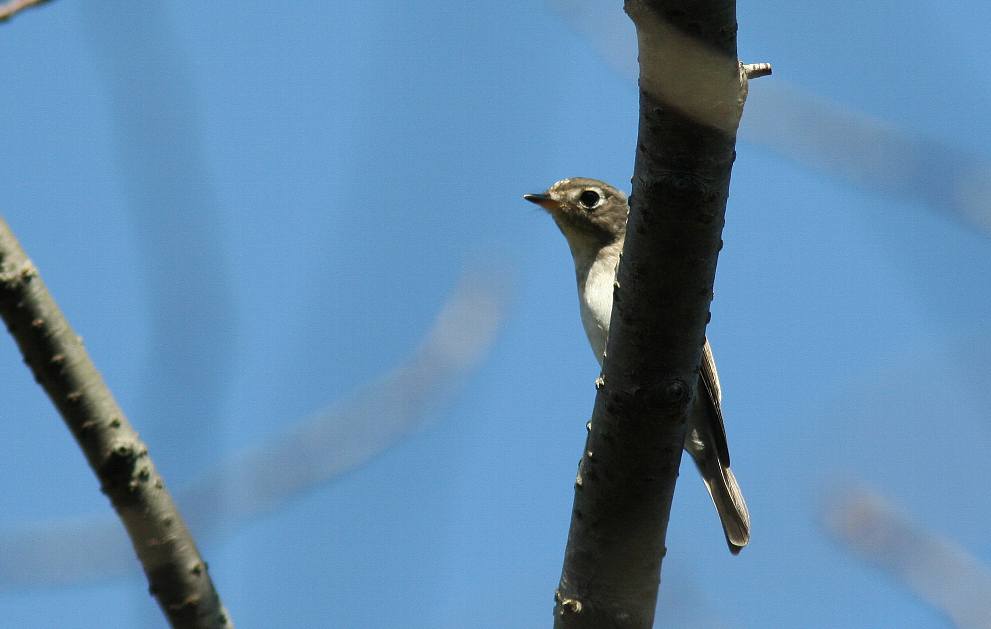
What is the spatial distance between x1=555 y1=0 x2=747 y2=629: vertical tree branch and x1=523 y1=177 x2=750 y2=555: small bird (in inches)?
66.0

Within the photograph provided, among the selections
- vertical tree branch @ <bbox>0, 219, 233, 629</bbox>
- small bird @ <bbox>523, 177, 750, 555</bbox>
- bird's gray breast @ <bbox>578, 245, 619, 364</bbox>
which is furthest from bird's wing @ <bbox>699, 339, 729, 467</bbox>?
vertical tree branch @ <bbox>0, 219, 233, 629</bbox>

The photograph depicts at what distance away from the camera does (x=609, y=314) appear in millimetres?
6000

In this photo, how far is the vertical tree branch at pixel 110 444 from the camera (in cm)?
311

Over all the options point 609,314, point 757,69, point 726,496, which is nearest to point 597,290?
A: point 609,314

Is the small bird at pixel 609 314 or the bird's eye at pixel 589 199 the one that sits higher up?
the bird's eye at pixel 589 199

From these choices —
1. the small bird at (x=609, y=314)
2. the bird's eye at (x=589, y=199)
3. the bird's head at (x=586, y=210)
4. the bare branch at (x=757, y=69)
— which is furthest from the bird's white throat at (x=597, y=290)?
the bare branch at (x=757, y=69)

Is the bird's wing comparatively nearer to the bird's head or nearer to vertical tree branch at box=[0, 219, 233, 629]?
the bird's head

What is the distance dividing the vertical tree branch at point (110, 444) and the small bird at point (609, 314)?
9.51 ft

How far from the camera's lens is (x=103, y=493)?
10.6 ft

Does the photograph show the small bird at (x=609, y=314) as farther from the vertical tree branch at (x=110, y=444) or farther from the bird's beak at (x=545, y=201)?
the vertical tree branch at (x=110, y=444)

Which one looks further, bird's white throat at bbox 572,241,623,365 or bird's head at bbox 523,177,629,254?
bird's head at bbox 523,177,629,254

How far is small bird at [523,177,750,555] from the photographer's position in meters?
6.14

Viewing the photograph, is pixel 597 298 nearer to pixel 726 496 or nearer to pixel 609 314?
pixel 609 314

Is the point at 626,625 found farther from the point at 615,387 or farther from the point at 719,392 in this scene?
the point at 719,392
